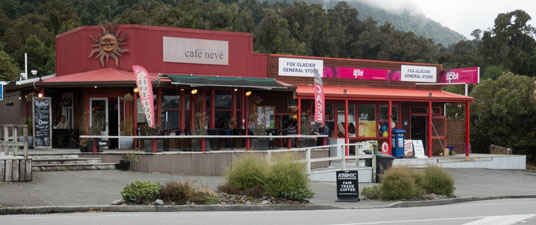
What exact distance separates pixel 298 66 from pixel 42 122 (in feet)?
38.3

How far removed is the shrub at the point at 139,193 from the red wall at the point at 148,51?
11756mm

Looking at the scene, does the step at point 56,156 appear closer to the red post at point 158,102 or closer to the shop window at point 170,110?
the red post at point 158,102

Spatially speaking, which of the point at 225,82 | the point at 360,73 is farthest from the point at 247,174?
the point at 360,73

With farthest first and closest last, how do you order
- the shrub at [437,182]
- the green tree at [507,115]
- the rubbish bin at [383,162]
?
the green tree at [507,115]
the rubbish bin at [383,162]
the shrub at [437,182]

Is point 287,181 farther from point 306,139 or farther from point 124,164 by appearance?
point 306,139

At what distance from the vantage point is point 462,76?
33.7 m

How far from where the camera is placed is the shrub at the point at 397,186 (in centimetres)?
1767

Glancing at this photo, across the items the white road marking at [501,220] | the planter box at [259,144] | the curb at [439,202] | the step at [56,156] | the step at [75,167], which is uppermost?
the planter box at [259,144]

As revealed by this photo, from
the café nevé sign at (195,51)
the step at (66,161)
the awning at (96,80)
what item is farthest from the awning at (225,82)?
the step at (66,161)

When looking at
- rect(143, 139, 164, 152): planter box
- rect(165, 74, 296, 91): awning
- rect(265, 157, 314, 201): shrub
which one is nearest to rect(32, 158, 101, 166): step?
rect(143, 139, 164, 152): planter box

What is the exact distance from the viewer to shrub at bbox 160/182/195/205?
1479cm

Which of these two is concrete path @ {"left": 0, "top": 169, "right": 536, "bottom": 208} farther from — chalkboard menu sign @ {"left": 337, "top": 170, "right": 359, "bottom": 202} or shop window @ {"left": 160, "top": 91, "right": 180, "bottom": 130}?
shop window @ {"left": 160, "top": 91, "right": 180, "bottom": 130}

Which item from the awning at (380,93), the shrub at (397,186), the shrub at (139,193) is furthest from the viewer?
the awning at (380,93)

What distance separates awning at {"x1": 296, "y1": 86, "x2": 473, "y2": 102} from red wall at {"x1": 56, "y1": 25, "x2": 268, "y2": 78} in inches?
125
